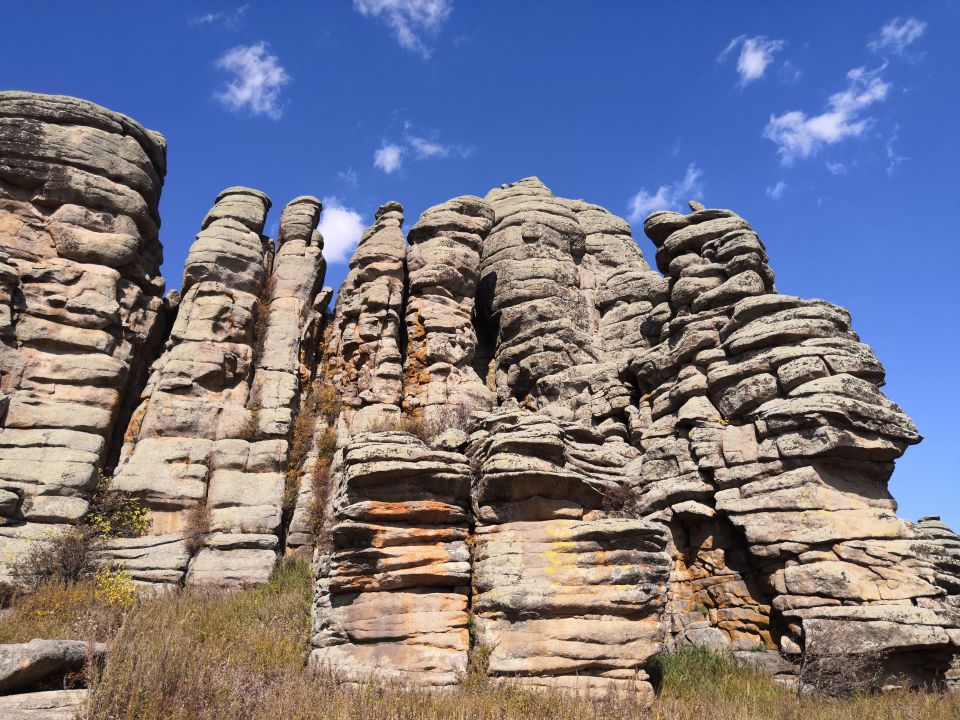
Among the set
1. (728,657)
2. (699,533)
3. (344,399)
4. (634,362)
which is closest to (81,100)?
(344,399)

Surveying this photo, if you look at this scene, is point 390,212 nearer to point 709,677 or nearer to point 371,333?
point 371,333

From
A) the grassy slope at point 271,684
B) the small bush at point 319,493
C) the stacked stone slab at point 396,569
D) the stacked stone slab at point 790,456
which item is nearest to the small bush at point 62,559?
the grassy slope at point 271,684

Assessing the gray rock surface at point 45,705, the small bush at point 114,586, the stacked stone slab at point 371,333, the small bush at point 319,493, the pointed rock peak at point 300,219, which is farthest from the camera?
the pointed rock peak at point 300,219

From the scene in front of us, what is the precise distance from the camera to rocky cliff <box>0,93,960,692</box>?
9.73 m

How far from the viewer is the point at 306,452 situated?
18.1 m

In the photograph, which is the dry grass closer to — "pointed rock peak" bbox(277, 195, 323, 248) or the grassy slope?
the grassy slope

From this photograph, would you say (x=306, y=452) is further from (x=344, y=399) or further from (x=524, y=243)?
(x=524, y=243)

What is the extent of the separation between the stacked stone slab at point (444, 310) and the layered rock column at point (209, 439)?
15.5ft

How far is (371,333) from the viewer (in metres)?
20.3

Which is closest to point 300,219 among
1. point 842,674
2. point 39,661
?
point 39,661

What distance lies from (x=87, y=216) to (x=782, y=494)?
63.6 ft

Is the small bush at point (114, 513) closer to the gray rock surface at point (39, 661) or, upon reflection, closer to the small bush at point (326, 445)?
the small bush at point (326, 445)

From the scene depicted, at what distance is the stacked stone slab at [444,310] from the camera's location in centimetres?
1933

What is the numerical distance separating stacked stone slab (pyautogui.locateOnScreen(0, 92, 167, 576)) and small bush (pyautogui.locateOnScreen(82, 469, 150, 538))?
13.0 inches
